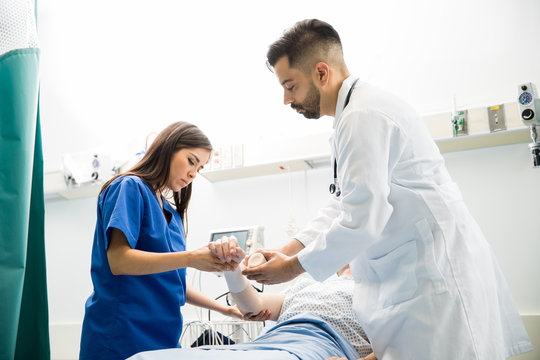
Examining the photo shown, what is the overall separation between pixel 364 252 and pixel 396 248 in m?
0.11

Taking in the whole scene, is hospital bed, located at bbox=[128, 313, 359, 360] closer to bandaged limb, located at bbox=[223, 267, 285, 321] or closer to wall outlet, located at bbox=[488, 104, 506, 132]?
bandaged limb, located at bbox=[223, 267, 285, 321]

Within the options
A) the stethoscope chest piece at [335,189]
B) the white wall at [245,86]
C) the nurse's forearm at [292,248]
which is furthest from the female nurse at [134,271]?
the white wall at [245,86]

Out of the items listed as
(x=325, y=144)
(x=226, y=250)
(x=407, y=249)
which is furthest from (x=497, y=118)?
(x=226, y=250)

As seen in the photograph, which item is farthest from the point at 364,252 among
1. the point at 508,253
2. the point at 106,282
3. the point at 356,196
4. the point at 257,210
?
the point at 257,210

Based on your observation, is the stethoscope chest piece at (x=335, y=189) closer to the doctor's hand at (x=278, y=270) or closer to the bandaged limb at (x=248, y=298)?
the doctor's hand at (x=278, y=270)

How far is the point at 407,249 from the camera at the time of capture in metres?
1.27

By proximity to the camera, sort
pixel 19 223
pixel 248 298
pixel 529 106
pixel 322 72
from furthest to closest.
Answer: pixel 529 106, pixel 248 298, pixel 322 72, pixel 19 223

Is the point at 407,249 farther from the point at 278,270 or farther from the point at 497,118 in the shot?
the point at 497,118

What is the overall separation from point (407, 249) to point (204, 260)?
63cm

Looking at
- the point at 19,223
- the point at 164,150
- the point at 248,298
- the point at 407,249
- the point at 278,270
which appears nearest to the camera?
the point at 19,223

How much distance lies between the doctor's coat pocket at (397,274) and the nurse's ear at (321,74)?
0.60m

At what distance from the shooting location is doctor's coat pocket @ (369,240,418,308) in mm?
1247

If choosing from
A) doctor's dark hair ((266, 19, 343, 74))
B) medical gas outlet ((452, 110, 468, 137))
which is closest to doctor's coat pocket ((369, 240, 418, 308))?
doctor's dark hair ((266, 19, 343, 74))

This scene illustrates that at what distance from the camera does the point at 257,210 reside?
3.28m
